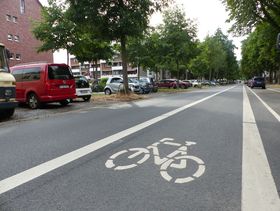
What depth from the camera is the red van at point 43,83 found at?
15.5m

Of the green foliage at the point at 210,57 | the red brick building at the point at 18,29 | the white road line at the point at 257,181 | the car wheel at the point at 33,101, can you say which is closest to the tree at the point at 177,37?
the red brick building at the point at 18,29

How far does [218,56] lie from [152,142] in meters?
85.3

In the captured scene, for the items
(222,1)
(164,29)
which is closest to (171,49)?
(164,29)

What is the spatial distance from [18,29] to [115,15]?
27768 mm

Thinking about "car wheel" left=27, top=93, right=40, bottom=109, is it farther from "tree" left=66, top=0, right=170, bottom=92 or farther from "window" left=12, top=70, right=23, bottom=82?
"tree" left=66, top=0, right=170, bottom=92

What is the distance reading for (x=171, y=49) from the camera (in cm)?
4109

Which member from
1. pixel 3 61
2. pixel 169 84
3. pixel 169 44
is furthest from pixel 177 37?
pixel 3 61

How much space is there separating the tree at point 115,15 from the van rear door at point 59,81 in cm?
725

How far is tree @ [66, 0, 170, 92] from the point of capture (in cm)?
2256

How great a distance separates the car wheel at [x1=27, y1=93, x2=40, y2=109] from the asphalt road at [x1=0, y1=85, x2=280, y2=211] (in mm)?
7599

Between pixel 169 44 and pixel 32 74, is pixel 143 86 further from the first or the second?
pixel 32 74

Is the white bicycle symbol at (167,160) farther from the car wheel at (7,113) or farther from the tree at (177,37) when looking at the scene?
the tree at (177,37)

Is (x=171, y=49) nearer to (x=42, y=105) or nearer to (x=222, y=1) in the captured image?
(x=222, y=1)

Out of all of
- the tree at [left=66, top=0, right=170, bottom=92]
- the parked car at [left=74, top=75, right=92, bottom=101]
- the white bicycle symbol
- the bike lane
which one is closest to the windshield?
the bike lane
